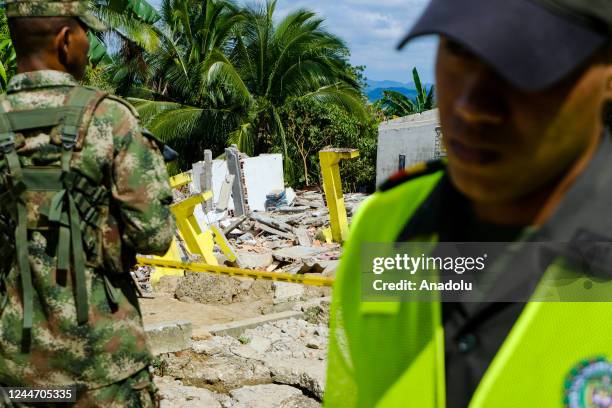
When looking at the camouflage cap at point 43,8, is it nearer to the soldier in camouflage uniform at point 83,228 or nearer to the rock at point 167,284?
the soldier in camouflage uniform at point 83,228

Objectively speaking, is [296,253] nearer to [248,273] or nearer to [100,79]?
[248,273]

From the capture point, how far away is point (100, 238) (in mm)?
2219

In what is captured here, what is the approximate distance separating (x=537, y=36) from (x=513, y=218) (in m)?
0.24

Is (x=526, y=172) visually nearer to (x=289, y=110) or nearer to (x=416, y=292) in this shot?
(x=416, y=292)

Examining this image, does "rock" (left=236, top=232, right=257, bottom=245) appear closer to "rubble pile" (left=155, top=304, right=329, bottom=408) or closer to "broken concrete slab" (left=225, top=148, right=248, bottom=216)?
"broken concrete slab" (left=225, top=148, right=248, bottom=216)

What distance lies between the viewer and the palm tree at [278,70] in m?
21.2

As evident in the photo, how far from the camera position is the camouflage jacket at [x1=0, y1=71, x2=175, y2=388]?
2184 mm

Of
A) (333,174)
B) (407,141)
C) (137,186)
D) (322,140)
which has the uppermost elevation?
(137,186)

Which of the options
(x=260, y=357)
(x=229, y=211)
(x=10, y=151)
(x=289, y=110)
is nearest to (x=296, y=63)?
(x=289, y=110)

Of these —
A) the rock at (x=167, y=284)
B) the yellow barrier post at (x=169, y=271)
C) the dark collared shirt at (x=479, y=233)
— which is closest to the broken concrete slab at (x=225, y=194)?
the yellow barrier post at (x=169, y=271)

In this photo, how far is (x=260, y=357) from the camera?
15.7 feet

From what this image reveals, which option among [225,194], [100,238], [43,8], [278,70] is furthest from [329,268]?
[278,70]

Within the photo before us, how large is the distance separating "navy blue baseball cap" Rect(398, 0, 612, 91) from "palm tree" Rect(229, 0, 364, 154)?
20.2 meters

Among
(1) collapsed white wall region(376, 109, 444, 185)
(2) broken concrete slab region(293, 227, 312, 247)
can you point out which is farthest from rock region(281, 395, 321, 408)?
(1) collapsed white wall region(376, 109, 444, 185)
